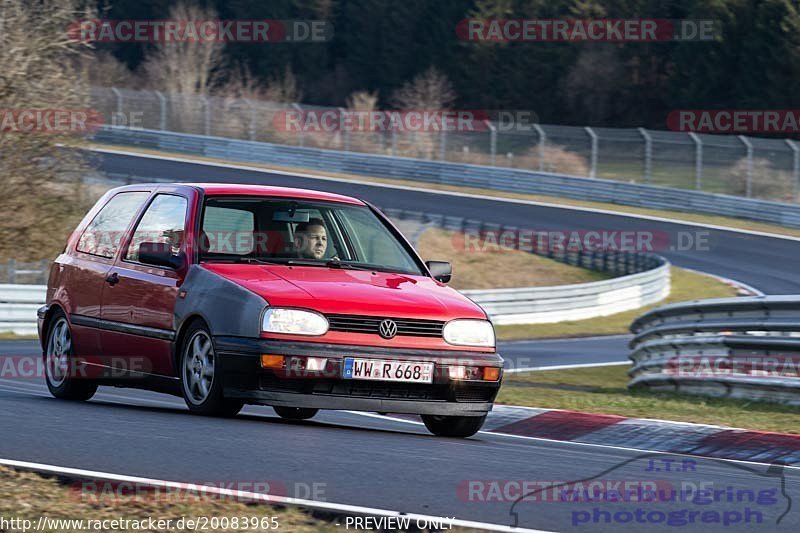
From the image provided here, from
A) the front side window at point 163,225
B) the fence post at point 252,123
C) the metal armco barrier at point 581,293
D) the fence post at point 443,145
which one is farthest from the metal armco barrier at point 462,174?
the front side window at point 163,225

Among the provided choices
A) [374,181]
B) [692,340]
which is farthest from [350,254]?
[374,181]

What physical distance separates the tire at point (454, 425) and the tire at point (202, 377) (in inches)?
50.6

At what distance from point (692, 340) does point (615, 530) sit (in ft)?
28.7

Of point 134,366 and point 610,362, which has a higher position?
point 134,366

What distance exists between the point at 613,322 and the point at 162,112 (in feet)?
90.3

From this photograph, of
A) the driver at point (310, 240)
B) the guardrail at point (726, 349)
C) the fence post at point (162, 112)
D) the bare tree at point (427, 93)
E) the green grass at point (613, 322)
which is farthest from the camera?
the bare tree at point (427, 93)

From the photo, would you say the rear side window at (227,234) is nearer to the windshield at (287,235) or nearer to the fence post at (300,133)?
the windshield at (287,235)

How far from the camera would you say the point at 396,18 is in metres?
80.3

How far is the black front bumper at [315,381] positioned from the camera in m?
7.50

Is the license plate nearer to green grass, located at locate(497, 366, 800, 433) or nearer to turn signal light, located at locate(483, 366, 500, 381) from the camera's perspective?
turn signal light, located at locate(483, 366, 500, 381)

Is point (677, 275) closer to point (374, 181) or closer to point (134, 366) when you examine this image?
point (374, 181)

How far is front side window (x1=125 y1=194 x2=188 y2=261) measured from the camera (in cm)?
861

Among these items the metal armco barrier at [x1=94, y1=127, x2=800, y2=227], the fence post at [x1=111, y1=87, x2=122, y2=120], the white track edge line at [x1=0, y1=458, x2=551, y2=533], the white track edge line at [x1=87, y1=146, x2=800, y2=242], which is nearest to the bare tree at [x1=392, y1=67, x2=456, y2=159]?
the fence post at [x1=111, y1=87, x2=122, y2=120]

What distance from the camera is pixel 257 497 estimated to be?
532 cm
